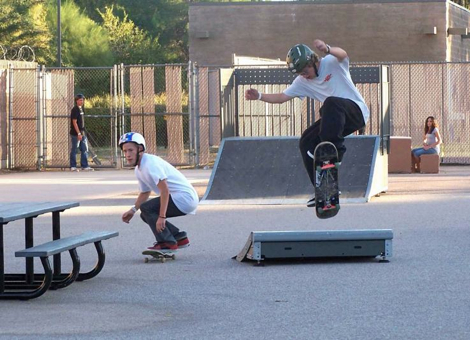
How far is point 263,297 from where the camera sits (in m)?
8.41

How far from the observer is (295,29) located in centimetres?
4272

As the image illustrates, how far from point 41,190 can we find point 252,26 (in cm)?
2380

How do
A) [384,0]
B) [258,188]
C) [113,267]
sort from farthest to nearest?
[384,0], [258,188], [113,267]

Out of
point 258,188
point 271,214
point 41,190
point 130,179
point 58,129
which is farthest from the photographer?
point 58,129

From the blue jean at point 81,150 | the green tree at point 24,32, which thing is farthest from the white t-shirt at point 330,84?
the green tree at point 24,32

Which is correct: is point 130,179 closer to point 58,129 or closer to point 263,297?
point 58,129

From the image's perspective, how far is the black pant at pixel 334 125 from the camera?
32.5 feet

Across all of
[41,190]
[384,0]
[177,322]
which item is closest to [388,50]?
[384,0]

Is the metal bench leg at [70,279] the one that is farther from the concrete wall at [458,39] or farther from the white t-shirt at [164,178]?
the concrete wall at [458,39]

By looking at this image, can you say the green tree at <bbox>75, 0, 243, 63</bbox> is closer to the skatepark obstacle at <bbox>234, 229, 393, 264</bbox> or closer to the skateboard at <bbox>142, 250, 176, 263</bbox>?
the skateboard at <bbox>142, 250, 176, 263</bbox>

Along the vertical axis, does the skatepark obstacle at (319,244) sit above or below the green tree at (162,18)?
below

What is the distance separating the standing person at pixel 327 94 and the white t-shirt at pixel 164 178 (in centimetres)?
120

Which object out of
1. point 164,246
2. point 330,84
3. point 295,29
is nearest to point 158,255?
point 164,246

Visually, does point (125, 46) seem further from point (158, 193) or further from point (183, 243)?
point (158, 193)
